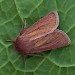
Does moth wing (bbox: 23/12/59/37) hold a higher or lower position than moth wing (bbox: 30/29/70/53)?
higher

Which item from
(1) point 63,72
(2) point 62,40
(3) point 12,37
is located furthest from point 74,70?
(3) point 12,37

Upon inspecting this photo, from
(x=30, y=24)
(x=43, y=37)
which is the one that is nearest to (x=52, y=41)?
(x=43, y=37)

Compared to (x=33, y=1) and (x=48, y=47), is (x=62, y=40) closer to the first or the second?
(x=48, y=47)

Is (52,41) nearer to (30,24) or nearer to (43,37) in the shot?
(43,37)
